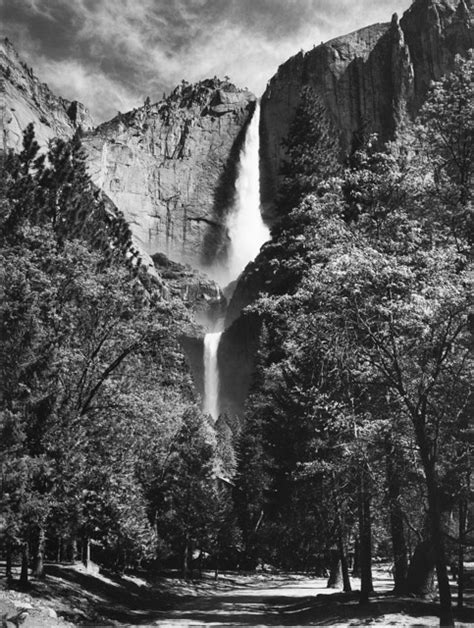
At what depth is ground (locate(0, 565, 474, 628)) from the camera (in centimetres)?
1432

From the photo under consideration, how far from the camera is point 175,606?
25922 mm

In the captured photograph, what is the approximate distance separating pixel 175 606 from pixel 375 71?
424ft

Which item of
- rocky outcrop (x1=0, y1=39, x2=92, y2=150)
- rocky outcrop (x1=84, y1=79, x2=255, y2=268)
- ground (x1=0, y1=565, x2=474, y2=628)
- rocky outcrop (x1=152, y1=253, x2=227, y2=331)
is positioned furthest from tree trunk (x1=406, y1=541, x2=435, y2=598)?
rocky outcrop (x1=84, y1=79, x2=255, y2=268)

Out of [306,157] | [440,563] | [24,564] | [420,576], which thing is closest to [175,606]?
[24,564]

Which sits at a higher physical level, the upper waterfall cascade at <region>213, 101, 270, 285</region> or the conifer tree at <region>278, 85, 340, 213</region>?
the upper waterfall cascade at <region>213, 101, 270, 285</region>

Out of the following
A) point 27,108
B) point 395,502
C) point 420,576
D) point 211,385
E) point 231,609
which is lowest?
Result: point 231,609

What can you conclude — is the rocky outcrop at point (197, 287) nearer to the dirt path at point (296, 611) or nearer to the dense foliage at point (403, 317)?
the dirt path at point (296, 611)

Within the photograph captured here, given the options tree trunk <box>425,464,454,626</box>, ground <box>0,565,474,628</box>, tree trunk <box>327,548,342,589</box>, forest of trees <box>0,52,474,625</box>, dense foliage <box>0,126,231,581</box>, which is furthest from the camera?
tree trunk <box>327,548,342,589</box>

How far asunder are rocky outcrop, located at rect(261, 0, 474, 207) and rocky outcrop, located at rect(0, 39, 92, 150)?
165ft

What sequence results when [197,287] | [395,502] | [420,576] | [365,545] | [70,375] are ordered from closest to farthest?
[395,502]
[420,576]
[365,545]
[70,375]
[197,287]

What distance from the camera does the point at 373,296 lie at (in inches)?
416

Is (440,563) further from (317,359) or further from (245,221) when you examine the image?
(245,221)

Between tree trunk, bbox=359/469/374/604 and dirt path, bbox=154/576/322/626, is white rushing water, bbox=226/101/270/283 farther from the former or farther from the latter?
tree trunk, bbox=359/469/374/604

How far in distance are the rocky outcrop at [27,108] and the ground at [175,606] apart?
147 feet
